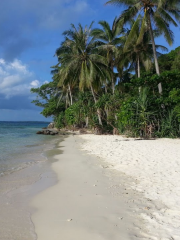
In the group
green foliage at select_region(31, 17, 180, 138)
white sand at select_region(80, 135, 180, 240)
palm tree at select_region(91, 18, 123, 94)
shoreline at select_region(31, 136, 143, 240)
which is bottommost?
shoreline at select_region(31, 136, 143, 240)

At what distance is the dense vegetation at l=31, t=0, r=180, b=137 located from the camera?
14.5 m

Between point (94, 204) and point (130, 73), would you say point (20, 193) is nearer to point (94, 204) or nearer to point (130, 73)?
point (94, 204)

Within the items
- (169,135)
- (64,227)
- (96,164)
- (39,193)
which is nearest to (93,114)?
(169,135)

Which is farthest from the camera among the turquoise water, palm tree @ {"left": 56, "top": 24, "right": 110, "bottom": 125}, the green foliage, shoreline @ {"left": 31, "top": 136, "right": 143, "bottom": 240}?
palm tree @ {"left": 56, "top": 24, "right": 110, "bottom": 125}

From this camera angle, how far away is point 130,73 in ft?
101

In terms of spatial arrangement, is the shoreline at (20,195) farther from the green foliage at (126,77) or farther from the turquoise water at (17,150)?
the green foliage at (126,77)

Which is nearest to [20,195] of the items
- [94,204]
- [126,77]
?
[94,204]

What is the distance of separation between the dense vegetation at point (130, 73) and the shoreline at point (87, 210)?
32.4 feet

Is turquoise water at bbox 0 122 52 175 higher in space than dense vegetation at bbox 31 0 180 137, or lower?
lower

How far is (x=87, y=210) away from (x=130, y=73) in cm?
2937

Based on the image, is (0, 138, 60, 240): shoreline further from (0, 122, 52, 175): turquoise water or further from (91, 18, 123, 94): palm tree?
(91, 18, 123, 94): palm tree

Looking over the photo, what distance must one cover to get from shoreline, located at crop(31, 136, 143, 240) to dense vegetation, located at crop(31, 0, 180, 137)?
9.86m

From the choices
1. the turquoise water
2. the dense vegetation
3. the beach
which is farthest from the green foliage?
the beach

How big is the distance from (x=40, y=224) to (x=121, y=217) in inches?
47.0
